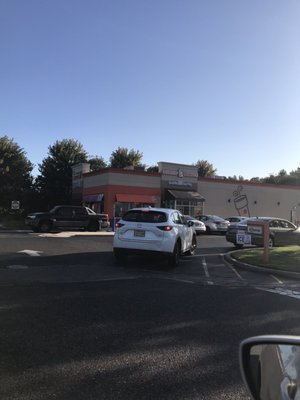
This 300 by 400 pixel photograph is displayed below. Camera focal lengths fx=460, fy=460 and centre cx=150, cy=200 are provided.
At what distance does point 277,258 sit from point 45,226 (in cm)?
1710

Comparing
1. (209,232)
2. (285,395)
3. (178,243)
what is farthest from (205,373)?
(209,232)

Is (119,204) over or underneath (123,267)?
over

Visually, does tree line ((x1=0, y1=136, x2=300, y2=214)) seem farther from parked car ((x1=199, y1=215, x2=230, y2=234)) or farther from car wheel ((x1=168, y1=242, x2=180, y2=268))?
car wheel ((x1=168, y1=242, x2=180, y2=268))

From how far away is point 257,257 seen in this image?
49.8ft

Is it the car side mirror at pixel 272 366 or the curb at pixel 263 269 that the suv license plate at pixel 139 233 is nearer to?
the curb at pixel 263 269

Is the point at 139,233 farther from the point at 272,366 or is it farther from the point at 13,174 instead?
the point at 13,174

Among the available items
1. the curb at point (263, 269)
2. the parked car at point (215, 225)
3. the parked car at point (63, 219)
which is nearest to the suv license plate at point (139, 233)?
the curb at point (263, 269)

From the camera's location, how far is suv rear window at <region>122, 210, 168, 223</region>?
1335 centimetres

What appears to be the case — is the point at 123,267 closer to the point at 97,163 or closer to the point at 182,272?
the point at 182,272

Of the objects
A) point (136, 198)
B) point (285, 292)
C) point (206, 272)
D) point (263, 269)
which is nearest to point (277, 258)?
point (263, 269)

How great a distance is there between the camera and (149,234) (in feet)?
43.0

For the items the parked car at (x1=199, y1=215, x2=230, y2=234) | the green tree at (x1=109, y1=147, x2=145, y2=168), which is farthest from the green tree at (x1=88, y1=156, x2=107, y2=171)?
the parked car at (x1=199, y1=215, x2=230, y2=234)

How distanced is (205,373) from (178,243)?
9.05 metres

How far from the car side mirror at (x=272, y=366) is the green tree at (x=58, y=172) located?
5501cm
